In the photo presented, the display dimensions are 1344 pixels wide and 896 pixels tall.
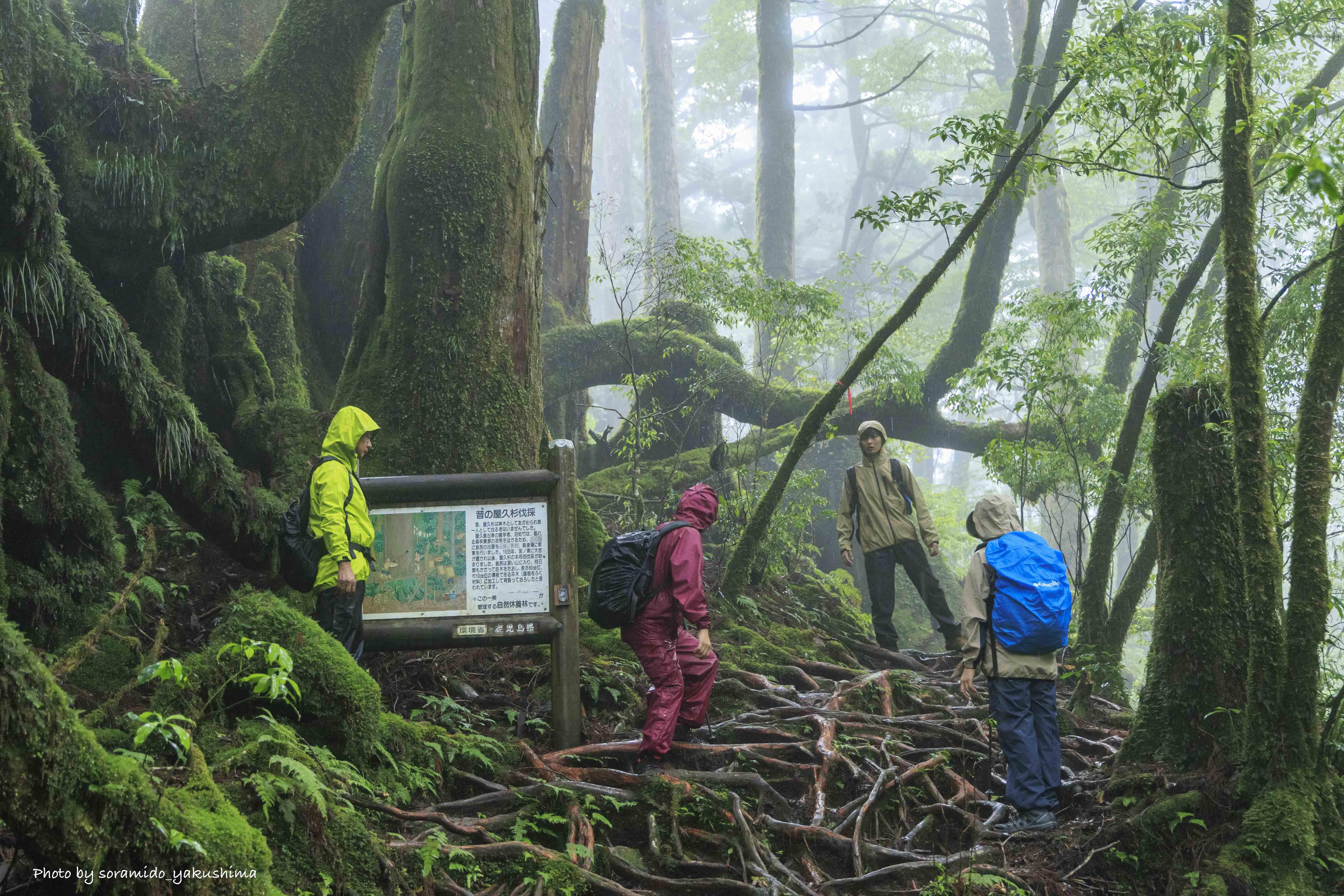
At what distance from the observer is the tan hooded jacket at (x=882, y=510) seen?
8.34 m

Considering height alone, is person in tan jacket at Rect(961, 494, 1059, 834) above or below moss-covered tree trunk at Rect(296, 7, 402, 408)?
below

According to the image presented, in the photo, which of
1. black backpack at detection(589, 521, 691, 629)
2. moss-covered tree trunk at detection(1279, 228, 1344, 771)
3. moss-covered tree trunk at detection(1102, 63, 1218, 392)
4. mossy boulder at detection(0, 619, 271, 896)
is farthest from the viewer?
moss-covered tree trunk at detection(1102, 63, 1218, 392)

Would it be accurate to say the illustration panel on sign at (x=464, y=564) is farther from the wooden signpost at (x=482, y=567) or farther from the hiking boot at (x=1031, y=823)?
the hiking boot at (x=1031, y=823)

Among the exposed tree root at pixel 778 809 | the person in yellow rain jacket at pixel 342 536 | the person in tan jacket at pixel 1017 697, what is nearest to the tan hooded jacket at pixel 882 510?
the exposed tree root at pixel 778 809

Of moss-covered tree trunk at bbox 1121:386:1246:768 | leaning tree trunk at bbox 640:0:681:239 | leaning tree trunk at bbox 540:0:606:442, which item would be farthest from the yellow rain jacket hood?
leaning tree trunk at bbox 640:0:681:239

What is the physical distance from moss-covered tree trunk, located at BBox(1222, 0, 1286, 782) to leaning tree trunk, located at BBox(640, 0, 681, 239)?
2121 centimetres

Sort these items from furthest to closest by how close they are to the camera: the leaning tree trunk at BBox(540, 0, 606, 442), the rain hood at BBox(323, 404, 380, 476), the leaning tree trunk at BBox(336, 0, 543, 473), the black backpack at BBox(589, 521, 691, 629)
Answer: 1. the leaning tree trunk at BBox(540, 0, 606, 442)
2. the leaning tree trunk at BBox(336, 0, 543, 473)
3. the rain hood at BBox(323, 404, 380, 476)
4. the black backpack at BBox(589, 521, 691, 629)

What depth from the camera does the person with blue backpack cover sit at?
484cm

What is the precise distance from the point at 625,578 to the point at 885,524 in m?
4.10

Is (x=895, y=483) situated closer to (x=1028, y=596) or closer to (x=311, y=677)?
(x=1028, y=596)

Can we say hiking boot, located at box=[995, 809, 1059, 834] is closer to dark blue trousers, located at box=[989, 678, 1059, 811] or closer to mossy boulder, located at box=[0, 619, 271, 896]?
dark blue trousers, located at box=[989, 678, 1059, 811]

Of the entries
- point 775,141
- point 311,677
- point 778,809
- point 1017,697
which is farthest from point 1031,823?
point 775,141

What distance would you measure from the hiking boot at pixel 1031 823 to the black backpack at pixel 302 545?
12.3 ft

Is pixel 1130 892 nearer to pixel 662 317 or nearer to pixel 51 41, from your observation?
pixel 51 41
